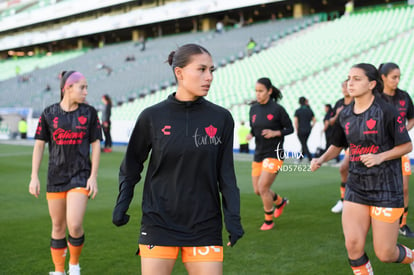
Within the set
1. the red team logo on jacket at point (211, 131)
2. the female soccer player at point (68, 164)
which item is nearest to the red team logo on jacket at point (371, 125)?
the red team logo on jacket at point (211, 131)

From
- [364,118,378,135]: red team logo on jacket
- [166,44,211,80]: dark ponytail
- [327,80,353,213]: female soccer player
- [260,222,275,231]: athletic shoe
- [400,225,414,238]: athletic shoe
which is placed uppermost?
[166,44,211,80]: dark ponytail

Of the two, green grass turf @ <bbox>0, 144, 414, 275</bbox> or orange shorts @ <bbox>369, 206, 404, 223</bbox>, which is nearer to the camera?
orange shorts @ <bbox>369, 206, 404, 223</bbox>

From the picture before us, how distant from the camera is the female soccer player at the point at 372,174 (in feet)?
14.3

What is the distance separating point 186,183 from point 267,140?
459 centimetres

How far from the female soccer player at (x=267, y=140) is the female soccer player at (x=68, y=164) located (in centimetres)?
306

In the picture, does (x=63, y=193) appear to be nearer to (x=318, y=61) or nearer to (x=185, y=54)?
(x=185, y=54)

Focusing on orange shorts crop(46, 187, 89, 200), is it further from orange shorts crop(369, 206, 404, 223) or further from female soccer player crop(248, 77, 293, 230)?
female soccer player crop(248, 77, 293, 230)

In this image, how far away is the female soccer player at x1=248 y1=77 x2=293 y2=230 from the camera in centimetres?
760

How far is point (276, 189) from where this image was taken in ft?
38.3

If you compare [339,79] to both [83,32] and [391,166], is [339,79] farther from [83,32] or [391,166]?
[83,32]

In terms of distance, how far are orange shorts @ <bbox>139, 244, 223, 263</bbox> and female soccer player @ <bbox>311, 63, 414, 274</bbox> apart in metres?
1.67

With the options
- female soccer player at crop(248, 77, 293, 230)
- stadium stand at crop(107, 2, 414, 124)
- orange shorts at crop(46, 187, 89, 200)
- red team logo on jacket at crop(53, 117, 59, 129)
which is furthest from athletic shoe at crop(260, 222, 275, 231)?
stadium stand at crop(107, 2, 414, 124)

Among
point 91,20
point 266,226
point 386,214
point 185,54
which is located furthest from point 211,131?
point 91,20

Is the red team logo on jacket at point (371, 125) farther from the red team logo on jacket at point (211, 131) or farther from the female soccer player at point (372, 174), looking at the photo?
the red team logo on jacket at point (211, 131)
